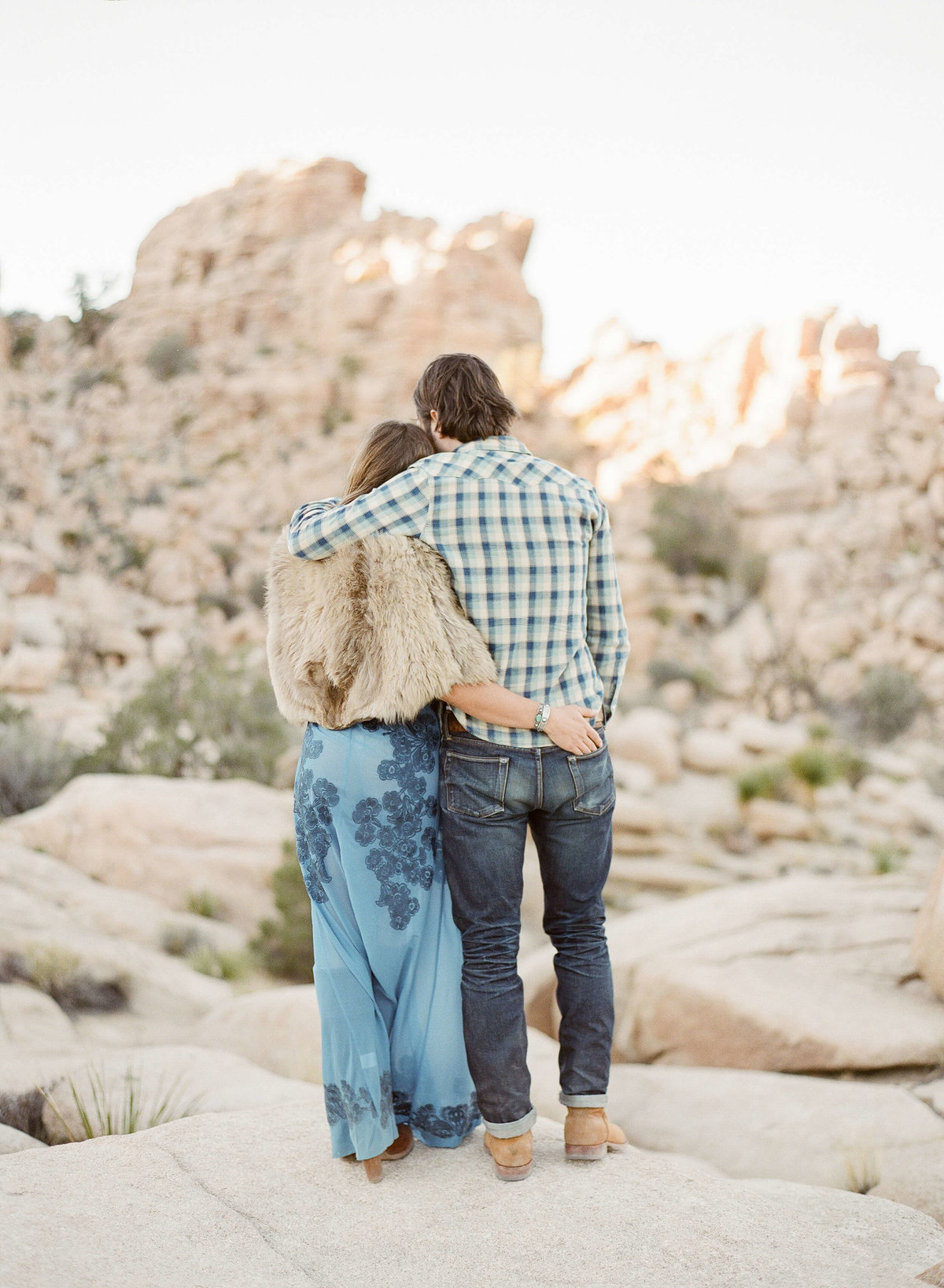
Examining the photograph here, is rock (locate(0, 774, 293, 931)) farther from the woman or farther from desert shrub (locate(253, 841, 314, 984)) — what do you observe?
the woman

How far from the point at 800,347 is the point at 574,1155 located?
2173 centimetres

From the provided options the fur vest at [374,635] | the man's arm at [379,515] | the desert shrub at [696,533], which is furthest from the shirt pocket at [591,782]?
the desert shrub at [696,533]

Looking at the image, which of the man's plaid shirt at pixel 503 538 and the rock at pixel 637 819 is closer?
the man's plaid shirt at pixel 503 538

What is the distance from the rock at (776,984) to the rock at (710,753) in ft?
20.8

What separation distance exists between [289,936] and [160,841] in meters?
1.44

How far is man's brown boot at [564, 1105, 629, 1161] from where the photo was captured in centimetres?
A: 234

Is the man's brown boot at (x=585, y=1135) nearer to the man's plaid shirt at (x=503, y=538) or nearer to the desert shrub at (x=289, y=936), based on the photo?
the man's plaid shirt at (x=503, y=538)

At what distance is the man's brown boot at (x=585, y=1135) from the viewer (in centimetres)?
234

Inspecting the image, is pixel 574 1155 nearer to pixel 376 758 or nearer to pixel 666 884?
pixel 376 758

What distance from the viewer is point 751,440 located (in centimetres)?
2125

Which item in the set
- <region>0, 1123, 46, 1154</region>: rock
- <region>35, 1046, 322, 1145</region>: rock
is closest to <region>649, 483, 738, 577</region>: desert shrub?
<region>35, 1046, 322, 1145</region>: rock

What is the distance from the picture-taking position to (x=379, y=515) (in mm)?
2172

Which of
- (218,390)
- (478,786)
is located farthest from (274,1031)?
(218,390)

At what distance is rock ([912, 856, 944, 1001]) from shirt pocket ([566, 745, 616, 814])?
7.88 feet
